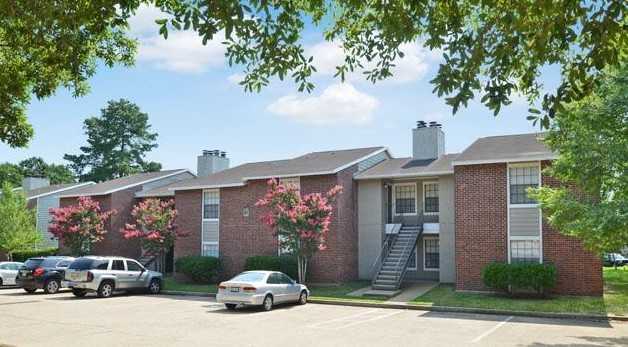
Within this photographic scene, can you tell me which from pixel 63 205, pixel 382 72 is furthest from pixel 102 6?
pixel 63 205

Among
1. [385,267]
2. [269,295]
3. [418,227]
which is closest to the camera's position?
[269,295]

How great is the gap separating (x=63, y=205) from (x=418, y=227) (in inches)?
979

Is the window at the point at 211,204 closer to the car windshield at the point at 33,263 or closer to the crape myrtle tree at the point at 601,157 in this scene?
the car windshield at the point at 33,263

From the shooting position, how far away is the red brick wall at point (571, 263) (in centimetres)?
2083

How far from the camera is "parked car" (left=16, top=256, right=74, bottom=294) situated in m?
26.1

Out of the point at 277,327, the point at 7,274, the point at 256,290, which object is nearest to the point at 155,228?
the point at 7,274

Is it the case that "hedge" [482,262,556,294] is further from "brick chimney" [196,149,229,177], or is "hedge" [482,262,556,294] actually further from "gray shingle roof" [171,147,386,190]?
"brick chimney" [196,149,229,177]

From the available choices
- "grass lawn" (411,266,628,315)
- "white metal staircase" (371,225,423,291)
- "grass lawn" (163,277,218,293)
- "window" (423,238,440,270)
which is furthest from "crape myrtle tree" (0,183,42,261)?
"grass lawn" (411,266,628,315)

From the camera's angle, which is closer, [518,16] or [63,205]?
[518,16]

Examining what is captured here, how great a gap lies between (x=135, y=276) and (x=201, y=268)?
383 centimetres

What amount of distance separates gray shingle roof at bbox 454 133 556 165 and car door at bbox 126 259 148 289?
1431 centimetres

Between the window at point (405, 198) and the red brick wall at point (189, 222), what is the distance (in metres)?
10.6

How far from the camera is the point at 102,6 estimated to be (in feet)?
29.2

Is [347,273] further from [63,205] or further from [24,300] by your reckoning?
[63,205]
